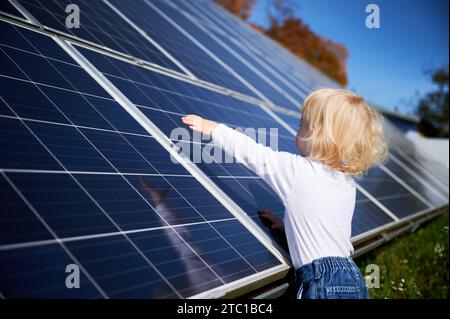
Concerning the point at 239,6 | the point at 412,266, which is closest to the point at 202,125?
the point at 412,266

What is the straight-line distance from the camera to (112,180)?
2951mm

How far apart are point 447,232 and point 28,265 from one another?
1071cm

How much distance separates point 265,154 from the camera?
323cm

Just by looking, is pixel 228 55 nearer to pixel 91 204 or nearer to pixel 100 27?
pixel 100 27

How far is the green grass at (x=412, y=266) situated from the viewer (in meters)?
6.32

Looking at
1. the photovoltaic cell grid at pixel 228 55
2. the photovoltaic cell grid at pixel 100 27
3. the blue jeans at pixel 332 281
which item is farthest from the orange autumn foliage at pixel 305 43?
the blue jeans at pixel 332 281

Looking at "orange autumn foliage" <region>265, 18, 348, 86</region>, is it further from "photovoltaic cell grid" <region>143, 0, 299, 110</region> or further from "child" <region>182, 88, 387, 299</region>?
"child" <region>182, 88, 387, 299</region>

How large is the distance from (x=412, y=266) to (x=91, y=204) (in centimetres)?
684

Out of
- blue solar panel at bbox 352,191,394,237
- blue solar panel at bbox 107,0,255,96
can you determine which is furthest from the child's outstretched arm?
blue solar panel at bbox 107,0,255,96

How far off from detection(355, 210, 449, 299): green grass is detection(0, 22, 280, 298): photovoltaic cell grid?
378cm
